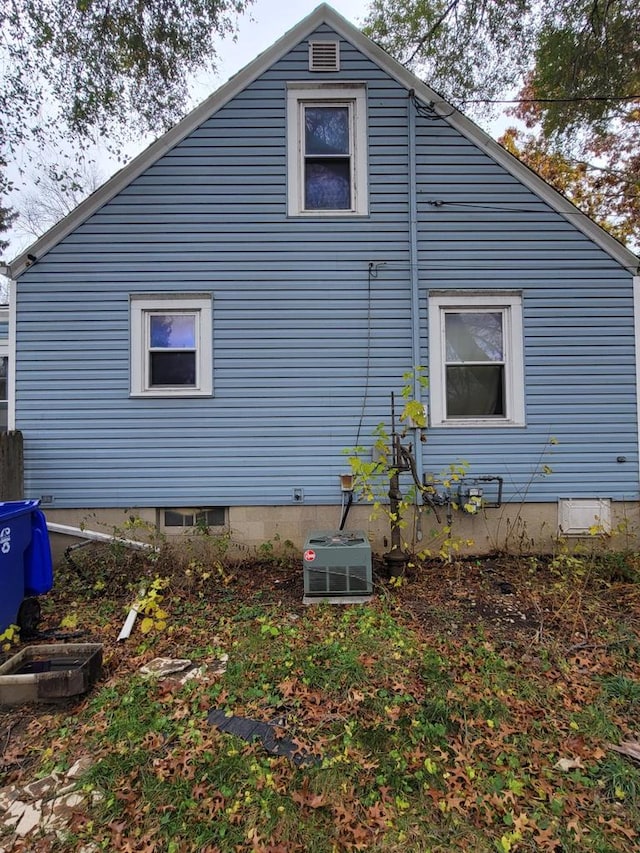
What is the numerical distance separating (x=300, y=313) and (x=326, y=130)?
2402 mm

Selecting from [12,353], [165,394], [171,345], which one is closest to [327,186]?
[171,345]

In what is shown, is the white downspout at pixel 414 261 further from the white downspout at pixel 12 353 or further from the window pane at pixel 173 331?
the white downspout at pixel 12 353

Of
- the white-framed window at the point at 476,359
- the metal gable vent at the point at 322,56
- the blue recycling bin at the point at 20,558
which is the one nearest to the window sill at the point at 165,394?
the blue recycling bin at the point at 20,558

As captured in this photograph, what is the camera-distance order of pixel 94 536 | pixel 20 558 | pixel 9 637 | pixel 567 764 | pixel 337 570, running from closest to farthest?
pixel 567 764, pixel 9 637, pixel 20 558, pixel 337 570, pixel 94 536

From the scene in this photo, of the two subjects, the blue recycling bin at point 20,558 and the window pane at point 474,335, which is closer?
the blue recycling bin at point 20,558

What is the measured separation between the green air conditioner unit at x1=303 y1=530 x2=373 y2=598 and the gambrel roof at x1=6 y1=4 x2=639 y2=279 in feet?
15.7

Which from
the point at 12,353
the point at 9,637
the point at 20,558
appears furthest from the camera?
the point at 12,353

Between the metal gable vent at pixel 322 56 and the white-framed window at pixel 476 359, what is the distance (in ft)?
10.3

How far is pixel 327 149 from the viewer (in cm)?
550

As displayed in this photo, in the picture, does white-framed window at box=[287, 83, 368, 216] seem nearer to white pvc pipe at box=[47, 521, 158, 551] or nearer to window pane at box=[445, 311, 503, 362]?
window pane at box=[445, 311, 503, 362]

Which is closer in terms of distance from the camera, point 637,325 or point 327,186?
point 637,325

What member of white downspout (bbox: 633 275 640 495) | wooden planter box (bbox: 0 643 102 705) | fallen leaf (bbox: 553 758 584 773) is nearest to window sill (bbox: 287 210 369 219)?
white downspout (bbox: 633 275 640 495)

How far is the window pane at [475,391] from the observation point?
215 inches

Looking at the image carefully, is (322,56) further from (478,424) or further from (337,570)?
(337,570)
